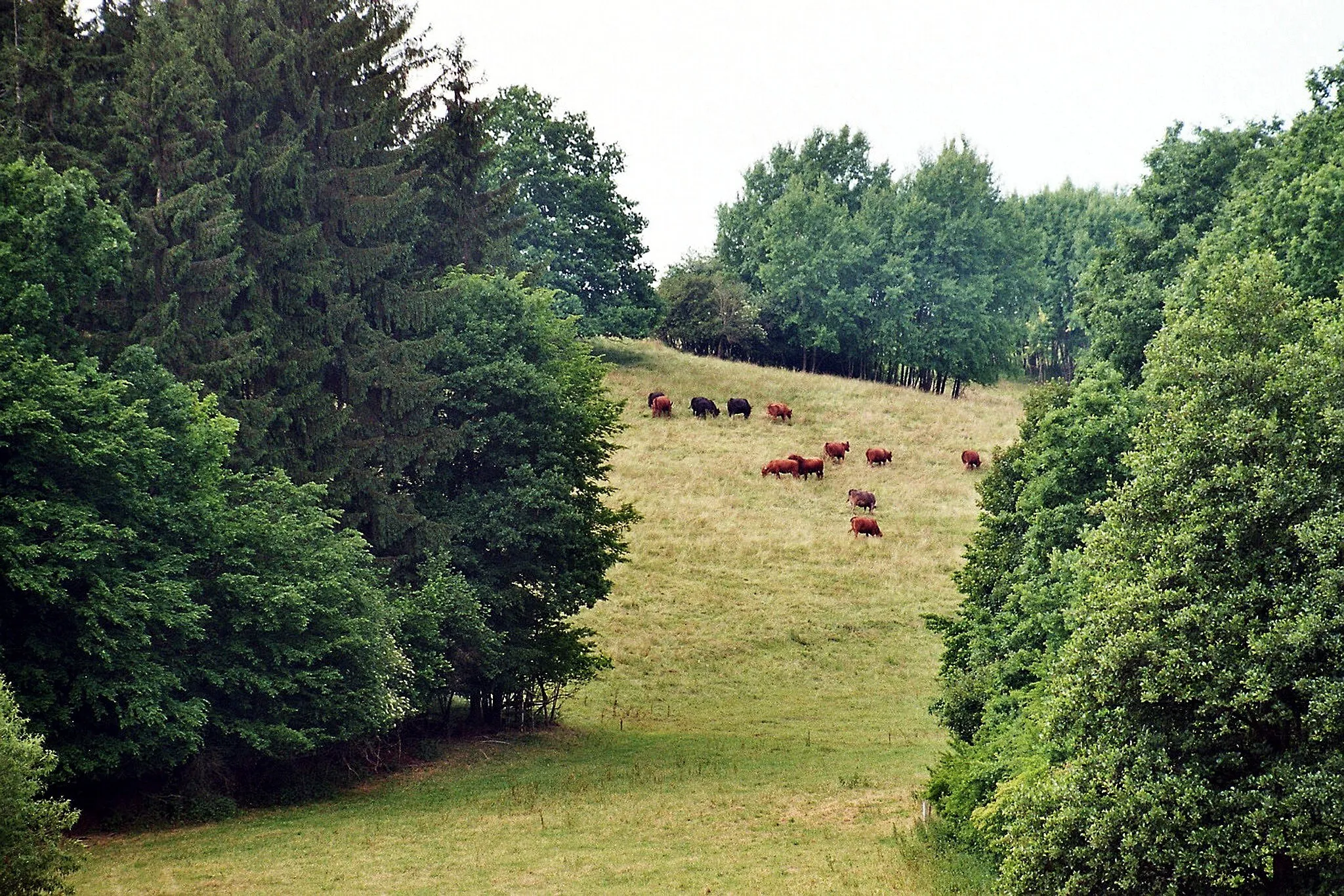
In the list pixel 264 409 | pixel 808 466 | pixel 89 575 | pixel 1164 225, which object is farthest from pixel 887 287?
pixel 89 575

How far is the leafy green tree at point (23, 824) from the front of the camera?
42.5 feet

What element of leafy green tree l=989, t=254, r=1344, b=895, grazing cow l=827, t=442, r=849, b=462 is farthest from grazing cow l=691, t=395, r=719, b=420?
leafy green tree l=989, t=254, r=1344, b=895

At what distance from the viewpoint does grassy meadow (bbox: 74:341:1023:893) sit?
58.2 ft

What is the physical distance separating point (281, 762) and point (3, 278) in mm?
10699

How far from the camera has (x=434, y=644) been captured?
25.6 m

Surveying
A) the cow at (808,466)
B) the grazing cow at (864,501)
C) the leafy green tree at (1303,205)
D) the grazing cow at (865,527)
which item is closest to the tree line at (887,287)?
the cow at (808,466)

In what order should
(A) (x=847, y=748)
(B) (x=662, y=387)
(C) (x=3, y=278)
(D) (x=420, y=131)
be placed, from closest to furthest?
(C) (x=3, y=278) → (A) (x=847, y=748) → (D) (x=420, y=131) → (B) (x=662, y=387)

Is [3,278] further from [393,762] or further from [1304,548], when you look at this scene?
[1304,548]

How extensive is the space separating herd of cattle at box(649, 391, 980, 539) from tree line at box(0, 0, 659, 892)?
52.4ft

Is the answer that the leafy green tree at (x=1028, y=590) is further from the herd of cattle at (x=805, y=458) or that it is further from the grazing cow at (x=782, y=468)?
the grazing cow at (x=782, y=468)

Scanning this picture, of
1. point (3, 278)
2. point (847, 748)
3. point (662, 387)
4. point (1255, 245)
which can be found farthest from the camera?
point (662, 387)

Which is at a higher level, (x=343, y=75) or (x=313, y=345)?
(x=343, y=75)

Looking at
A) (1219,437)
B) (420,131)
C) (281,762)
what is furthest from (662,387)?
(1219,437)

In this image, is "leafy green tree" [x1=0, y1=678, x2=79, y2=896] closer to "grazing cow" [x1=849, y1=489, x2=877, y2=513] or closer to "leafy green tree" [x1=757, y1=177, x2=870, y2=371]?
"grazing cow" [x1=849, y1=489, x2=877, y2=513]
